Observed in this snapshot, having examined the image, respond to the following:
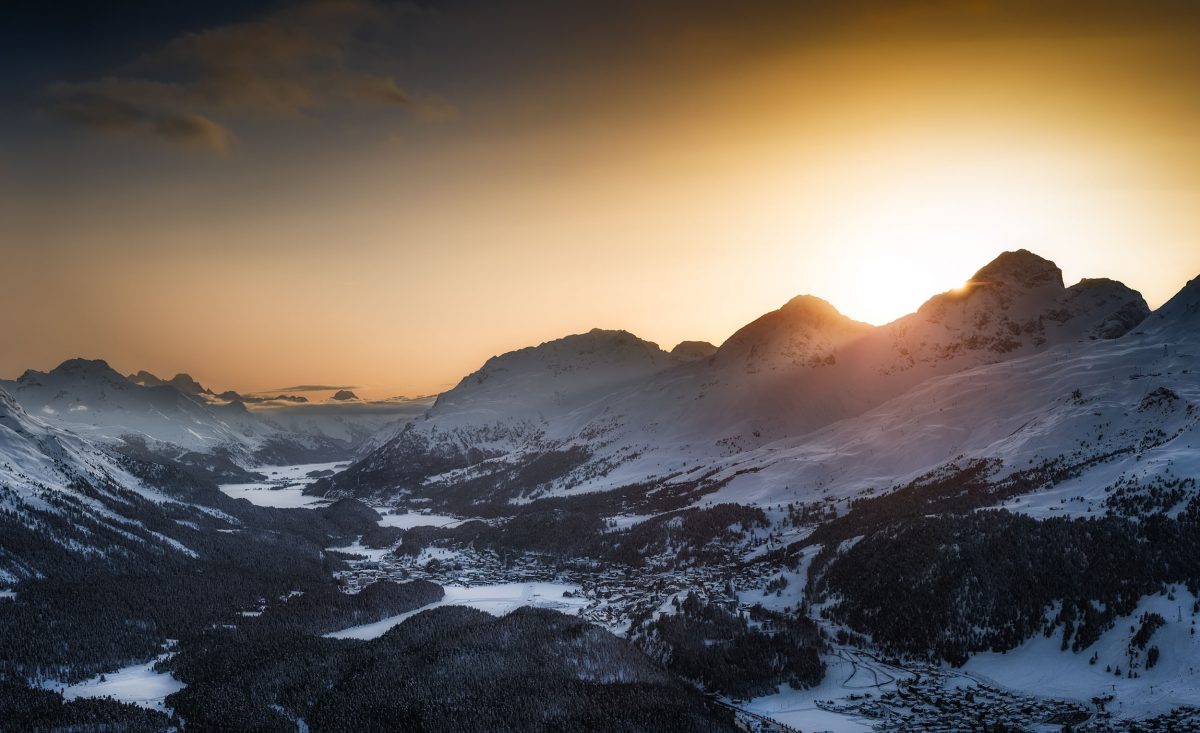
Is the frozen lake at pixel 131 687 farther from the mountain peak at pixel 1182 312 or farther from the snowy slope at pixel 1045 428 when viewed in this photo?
the mountain peak at pixel 1182 312

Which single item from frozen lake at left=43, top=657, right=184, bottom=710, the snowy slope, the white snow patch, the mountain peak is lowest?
frozen lake at left=43, top=657, right=184, bottom=710

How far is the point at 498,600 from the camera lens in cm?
9475

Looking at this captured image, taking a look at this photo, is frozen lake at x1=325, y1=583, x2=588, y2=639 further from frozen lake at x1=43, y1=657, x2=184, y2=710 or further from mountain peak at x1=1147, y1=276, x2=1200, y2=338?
mountain peak at x1=1147, y1=276, x2=1200, y2=338

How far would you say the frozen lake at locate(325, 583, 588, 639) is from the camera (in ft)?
270

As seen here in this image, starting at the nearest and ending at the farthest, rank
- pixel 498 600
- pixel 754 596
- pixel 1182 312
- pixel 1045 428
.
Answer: pixel 754 596
pixel 498 600
pixel 1045 428
pixel 1182 312

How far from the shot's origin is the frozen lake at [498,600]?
82269mm

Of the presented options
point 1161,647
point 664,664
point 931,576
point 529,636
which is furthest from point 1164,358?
point 529,636

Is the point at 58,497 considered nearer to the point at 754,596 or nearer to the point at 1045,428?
the point at 754,596

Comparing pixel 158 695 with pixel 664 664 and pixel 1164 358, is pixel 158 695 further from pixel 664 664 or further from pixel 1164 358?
pixel 1164 358

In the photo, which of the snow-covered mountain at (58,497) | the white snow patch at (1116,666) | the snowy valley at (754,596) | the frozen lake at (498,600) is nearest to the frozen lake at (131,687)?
the snowy valley at (754,596)

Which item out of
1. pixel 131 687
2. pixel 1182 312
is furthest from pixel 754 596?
pixel 1182 312

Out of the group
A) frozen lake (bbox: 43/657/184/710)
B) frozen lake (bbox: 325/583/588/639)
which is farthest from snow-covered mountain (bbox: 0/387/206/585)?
frozen lake (bbox: 325/583/588/639)

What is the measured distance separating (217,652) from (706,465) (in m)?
135

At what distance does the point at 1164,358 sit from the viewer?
10806cm
